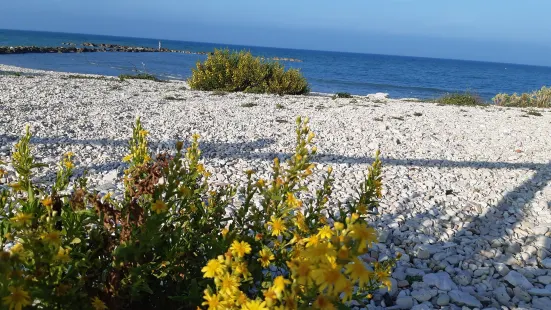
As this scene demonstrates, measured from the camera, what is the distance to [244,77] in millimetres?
16328

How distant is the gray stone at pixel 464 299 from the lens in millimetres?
3170

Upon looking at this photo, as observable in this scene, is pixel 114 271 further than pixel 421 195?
No

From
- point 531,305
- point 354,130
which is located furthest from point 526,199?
point 354,130

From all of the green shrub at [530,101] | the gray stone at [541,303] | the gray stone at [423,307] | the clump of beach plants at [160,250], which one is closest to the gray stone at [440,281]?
the gray stone at [423,307]

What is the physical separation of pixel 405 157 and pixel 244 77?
392 inches

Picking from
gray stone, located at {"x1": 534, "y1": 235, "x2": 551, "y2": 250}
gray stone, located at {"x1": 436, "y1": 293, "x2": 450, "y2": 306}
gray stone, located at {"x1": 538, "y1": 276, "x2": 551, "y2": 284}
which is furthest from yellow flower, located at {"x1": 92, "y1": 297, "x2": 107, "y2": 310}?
gray stone, located at {"x1": 534, "y1": 235, "x2": 551, "y2": 250}

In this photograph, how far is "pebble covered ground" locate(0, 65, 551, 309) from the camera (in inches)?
143

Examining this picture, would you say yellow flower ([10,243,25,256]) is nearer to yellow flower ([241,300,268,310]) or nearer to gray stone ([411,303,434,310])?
yellow flower ([241,300,268,310])

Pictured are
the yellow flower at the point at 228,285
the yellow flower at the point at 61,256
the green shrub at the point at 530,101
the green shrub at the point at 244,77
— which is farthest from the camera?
the green shrub at the point at 530,101

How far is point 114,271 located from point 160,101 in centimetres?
1019

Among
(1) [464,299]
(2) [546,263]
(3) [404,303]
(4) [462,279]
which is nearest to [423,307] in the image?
(3) [404,303]

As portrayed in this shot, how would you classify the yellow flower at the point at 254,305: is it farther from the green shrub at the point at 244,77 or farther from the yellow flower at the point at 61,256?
the green shrub at the point at 244,77

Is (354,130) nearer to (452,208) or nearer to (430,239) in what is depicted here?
(452,208)

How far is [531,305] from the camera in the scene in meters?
3.26
